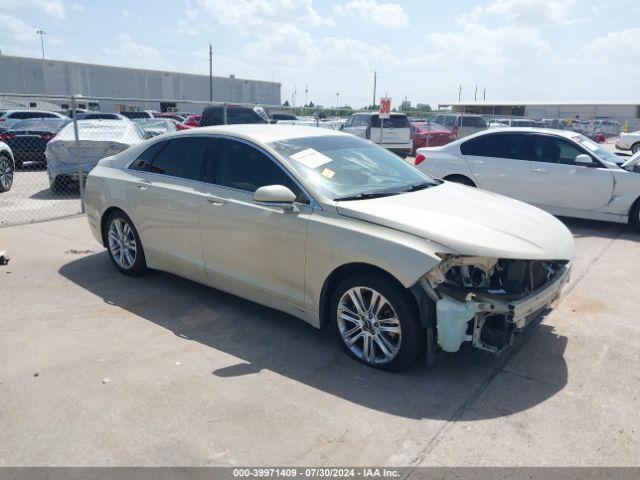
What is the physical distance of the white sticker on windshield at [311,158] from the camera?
4.35 meters

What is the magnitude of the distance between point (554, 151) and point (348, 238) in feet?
20.3

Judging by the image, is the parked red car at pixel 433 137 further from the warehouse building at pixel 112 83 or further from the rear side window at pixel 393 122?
the warehouse building at pixel 112 83

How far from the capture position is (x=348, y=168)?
4.53 metres

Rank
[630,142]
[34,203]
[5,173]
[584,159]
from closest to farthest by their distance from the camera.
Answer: [584,159] → [34,203] → [5,173] → [630,142]

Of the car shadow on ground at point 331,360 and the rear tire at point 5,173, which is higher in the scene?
the rear tire at point 5,173

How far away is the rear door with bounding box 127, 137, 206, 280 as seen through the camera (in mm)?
4926

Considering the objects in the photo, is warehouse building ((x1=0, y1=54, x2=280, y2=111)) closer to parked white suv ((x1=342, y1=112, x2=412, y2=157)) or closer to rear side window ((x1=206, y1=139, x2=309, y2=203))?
parked white suv ((x1=342, y1=112, x2=412, y2=157))

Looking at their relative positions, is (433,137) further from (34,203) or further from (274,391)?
(274,391)

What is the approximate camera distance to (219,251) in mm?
4684

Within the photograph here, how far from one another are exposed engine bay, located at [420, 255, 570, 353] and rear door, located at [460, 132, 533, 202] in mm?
5503

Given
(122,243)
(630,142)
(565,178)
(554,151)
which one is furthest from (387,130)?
(630,142)

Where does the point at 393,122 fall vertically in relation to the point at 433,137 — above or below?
above

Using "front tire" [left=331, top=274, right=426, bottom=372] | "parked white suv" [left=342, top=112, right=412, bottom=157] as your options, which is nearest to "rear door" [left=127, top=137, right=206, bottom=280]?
"front tire" [left=331, top=274, right=426, bottom=372]

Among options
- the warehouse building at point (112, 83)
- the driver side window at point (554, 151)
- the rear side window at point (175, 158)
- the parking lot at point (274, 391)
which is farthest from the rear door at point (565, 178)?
the warehouse building at point (112, 83)
